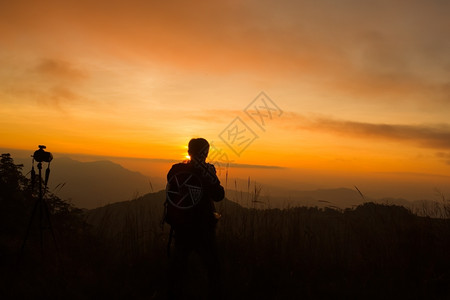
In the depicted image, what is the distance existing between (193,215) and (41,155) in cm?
278

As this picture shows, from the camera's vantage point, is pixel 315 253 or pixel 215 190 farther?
pixel 315 253

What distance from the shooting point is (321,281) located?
188 inches

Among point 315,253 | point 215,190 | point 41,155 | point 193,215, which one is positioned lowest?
point 315,253

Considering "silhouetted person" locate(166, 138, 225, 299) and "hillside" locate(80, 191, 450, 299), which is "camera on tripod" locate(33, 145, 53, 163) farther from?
"silhouetted person" locate(166, 138, 225, 299)

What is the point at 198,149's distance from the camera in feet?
12.6

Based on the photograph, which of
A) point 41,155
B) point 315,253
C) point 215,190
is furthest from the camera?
point 315,253

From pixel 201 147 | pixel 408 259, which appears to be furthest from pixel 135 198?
pixel 408 259

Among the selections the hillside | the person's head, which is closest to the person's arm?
the person's head

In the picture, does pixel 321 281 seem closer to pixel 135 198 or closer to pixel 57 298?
pixel 57 298

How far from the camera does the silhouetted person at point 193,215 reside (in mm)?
3711

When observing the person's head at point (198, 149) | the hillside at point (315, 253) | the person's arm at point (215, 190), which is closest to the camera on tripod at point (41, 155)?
the hillside at point (315, 253)

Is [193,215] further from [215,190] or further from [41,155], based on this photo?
[41,155]

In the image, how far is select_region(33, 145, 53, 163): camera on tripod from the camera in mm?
4613

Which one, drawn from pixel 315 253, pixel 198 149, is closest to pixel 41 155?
pixel 198 149
